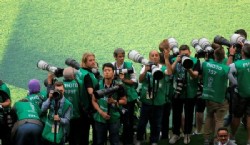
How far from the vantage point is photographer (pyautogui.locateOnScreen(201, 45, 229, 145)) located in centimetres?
861

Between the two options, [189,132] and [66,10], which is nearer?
[189,132]

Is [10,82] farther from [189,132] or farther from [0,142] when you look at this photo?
[189,132]

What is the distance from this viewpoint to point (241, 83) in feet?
28.2

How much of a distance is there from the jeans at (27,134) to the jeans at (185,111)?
1.78 meters

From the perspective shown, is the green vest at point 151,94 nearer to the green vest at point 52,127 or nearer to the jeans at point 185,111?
the jeans at point 185,111

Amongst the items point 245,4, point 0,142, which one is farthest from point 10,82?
point 245,4

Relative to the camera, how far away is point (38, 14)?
1300cm

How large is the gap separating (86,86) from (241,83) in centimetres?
178

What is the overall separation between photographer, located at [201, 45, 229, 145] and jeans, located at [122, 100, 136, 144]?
0.91 meters

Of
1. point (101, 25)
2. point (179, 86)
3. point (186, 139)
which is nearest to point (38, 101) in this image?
point (179, 86)

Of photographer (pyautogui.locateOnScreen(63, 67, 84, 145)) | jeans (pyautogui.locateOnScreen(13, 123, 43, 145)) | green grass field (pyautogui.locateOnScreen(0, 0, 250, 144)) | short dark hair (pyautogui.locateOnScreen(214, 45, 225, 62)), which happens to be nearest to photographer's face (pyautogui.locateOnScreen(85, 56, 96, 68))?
photographer (pyautogui.locateOnScreen(63, 67, 84, 145))

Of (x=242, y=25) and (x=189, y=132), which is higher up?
(x=242, y=25)

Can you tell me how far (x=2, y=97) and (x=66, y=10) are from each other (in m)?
4.72

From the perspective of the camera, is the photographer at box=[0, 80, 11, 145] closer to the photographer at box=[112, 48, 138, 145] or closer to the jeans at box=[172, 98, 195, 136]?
the photographer at box=[112, 48, 138, 145]
